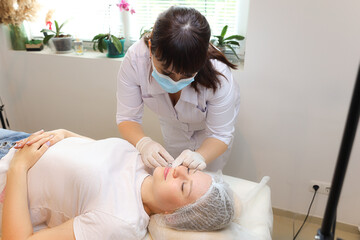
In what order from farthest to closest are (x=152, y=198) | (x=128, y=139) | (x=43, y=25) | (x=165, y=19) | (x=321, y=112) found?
(x=43, y=25) → (x=321, y=112) → (x=128, y=139) → (x=152, y=198) → (x=165, y=19)

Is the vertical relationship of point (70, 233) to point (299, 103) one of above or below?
below

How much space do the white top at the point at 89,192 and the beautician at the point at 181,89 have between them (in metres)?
0.16

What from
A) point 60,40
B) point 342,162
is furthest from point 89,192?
point 60,40

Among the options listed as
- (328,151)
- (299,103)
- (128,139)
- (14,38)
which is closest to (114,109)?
(128,139)

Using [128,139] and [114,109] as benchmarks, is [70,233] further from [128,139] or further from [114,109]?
[114,109]

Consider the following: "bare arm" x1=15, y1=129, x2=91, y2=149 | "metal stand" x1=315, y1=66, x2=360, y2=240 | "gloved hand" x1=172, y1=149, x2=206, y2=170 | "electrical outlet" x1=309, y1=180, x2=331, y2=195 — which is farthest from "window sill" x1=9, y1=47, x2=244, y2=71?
"metal stand" x1=315, y1=66, x2=360, y2=240

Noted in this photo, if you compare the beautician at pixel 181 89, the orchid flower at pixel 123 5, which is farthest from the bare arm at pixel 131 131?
the orchid flower at pixel 123 5

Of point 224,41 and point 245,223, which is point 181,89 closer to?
point 245,223

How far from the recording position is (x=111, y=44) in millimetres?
2094

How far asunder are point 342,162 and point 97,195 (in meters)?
0.92

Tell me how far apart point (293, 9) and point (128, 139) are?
109 centimetres

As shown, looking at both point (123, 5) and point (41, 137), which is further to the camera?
point (123, 5)

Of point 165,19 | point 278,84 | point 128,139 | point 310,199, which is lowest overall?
point 310,199

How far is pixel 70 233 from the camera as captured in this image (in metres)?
1.03
